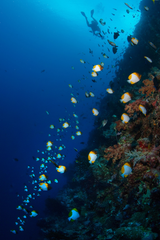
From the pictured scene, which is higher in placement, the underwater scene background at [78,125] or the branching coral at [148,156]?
the underwater scene background at [78,125]

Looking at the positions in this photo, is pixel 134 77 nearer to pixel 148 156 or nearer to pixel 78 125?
pixel 148 156

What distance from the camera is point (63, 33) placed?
321ft

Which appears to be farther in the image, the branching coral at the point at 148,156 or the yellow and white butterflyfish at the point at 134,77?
the yellow and white butterflyfish at the point at 134,77

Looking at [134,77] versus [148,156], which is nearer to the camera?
[148,156]

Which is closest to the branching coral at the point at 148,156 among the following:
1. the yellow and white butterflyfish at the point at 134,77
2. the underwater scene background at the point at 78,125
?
the underwater scene background at the point at 78,125

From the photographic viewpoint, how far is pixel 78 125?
78.6 meters

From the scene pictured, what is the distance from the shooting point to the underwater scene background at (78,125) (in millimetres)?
3082

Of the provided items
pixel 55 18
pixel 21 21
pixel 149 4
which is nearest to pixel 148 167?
pixel 149 4

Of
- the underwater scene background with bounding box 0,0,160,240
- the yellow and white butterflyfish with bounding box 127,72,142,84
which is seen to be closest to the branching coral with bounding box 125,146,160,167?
the underwater scene background with bounding box 0,0,160,240

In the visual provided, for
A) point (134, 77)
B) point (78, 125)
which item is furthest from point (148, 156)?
point (78, 125)

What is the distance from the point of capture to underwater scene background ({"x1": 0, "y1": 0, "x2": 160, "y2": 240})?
3082mm

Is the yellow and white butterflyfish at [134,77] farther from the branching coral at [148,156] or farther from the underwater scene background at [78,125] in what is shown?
the branching coral at [148,156]

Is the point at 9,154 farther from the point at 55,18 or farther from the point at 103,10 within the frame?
the point at 55,18

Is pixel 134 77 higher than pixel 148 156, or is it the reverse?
pixel 134 77
